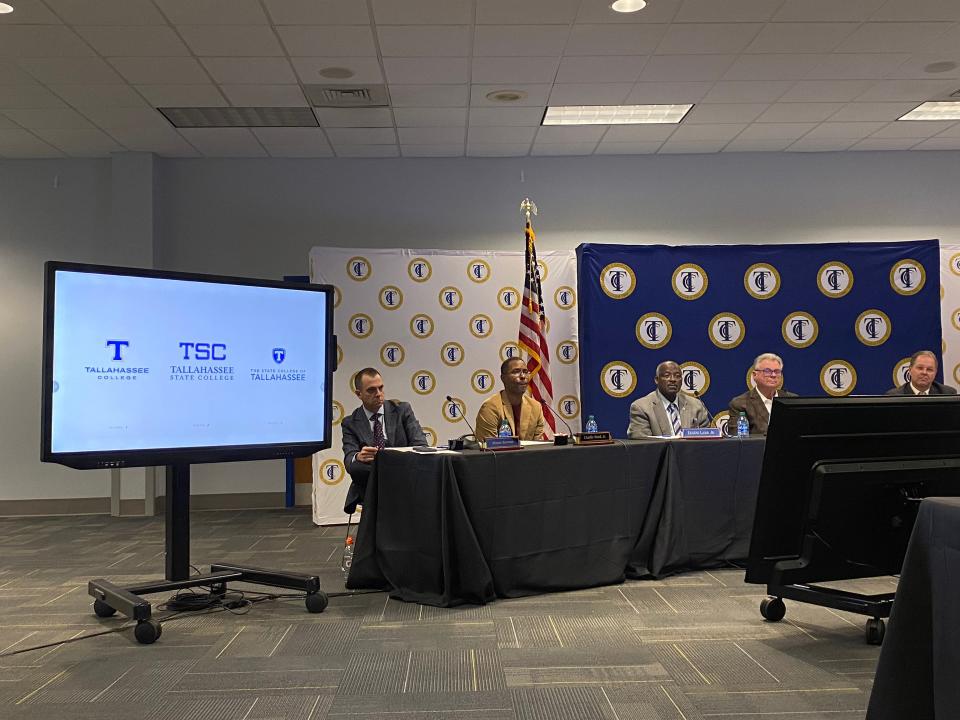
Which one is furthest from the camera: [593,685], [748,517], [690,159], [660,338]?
[690,159]

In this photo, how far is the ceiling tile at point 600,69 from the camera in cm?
593

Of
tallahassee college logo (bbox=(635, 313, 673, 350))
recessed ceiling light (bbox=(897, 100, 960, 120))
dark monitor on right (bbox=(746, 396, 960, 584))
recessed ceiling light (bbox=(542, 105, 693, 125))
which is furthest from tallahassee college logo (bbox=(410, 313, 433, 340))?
dark monitor on right (bbox=(746, 396, 960, 584))

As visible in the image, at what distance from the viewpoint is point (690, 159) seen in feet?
27.5

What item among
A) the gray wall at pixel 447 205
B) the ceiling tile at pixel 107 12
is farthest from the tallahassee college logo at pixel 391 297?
the ceiling tile at pixel 107 12

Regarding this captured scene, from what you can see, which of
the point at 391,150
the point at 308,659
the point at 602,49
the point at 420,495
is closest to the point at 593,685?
the point at 308,659

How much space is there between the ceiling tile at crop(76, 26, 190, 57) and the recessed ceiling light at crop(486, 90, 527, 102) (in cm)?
219

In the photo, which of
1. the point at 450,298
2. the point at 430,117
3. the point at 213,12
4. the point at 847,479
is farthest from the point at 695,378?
the point at 213,12

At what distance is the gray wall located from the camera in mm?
8258

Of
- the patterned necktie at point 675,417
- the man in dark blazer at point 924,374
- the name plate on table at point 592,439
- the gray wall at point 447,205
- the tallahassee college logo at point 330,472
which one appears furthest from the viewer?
the gray wall at point 447,205

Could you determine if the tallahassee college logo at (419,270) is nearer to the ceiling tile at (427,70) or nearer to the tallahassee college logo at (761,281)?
the ceiling tile at (427,70)

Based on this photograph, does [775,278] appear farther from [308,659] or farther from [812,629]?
[308,659]

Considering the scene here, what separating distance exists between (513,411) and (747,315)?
2.91 metres

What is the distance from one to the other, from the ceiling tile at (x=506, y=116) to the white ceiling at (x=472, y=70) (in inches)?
1.0

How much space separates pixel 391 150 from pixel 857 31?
4090 millimetres
